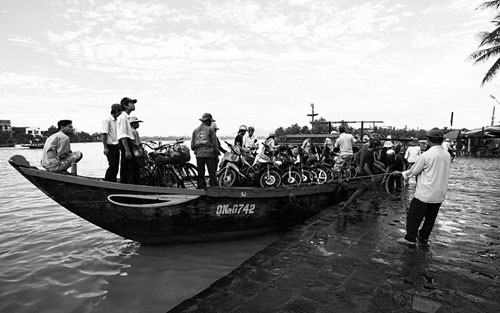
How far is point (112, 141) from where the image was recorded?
4.86 meters

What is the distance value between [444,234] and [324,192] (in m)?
2.62

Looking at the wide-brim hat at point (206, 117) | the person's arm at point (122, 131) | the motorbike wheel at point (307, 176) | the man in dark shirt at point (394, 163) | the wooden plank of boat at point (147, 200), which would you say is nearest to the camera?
the wooden plank of boat at point (147, 200)

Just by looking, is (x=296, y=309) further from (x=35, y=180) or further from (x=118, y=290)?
(x=35, y=180)

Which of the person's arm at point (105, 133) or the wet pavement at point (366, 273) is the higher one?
the person's arm at point (105, 133)

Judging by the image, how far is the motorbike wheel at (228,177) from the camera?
6621 mm

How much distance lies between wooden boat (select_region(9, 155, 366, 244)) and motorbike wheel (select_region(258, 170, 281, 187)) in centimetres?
82

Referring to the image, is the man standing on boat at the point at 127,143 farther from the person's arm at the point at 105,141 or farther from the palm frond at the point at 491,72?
the palm frond at the point at 491,72

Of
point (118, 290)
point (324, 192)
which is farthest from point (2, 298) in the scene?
point (324, 192)

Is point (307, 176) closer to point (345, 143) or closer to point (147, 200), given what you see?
point (345, 143)

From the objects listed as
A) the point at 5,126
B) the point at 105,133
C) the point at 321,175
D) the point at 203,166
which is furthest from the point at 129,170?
the point at 5,126

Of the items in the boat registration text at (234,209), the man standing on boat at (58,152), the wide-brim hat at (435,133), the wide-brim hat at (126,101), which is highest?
the wide-brim hat at (126,101)

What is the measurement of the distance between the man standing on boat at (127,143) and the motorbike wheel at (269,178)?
9.49 ft

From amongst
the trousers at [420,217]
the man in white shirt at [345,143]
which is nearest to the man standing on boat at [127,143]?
the trousers at [420,217]

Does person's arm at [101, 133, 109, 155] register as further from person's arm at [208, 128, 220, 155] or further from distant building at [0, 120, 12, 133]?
distant building at [0, 120, 12, 133]
